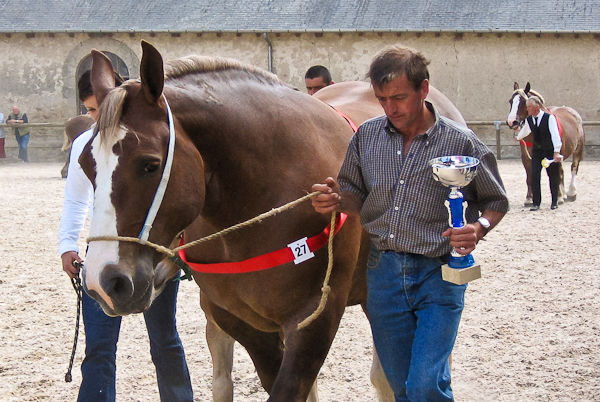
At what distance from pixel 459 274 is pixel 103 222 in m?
1.16

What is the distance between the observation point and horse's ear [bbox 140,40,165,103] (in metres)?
2.09

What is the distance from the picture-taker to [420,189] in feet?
7.84

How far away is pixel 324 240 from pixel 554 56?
20.0 meters

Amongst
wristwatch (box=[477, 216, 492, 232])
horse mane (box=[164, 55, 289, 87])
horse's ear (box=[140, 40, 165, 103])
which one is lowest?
wristwatch (box=[477, 216, 492, 232])

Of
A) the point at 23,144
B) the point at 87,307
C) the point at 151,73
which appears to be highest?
the point at 23,144

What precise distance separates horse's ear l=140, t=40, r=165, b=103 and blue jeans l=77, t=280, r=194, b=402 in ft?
4.49

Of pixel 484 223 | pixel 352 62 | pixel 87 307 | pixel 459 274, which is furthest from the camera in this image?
pixel 352 62

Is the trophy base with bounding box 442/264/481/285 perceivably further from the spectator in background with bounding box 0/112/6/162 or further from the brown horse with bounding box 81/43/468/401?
Result: the spectator in background with bounding box 0/112/6/162

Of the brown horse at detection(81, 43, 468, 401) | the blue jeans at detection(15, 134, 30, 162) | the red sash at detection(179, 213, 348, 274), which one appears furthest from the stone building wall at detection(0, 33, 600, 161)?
the red sash at detection(179, 213, 348, 274)

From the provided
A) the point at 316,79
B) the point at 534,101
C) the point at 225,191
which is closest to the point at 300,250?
the point at 225,191

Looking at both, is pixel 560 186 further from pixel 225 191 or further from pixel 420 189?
pixel 225 191

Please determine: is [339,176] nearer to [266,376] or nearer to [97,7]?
[266,376]

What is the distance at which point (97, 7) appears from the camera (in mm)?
22438

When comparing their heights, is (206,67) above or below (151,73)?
above
